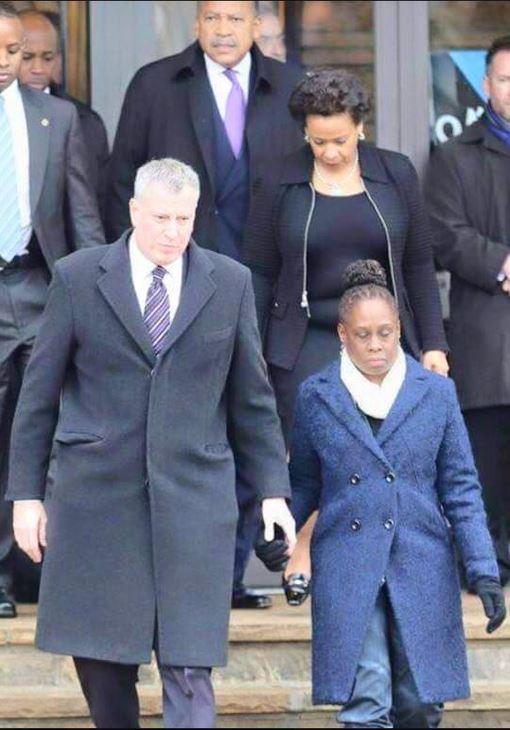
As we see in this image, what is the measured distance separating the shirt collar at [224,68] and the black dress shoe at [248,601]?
1.85m

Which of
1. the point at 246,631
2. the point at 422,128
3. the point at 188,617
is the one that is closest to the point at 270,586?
the point at 246,631

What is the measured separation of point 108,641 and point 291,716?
1502 millimetres

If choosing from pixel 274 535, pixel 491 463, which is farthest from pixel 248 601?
pixel 274 535

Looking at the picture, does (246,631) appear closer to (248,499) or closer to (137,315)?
(248,499)

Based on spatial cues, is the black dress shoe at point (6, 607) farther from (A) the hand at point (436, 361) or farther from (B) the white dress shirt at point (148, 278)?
(B) the white dress shirt at point (148, 278)

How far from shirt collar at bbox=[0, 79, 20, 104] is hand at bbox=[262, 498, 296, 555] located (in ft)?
6.85

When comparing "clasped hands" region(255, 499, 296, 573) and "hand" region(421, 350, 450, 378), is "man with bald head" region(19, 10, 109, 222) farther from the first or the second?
Answer: "clasped hands" region(255, 499, 296, 573)

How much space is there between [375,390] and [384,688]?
33.7 inches

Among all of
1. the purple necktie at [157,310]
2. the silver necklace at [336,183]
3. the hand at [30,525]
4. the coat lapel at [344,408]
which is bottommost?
the hand at [30,525]

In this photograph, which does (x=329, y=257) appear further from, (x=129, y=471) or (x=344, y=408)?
(x=129, y=471)

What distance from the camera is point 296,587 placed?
6.73m

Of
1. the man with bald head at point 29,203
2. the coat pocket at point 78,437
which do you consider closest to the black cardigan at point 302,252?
the man with bald head at point 29,203

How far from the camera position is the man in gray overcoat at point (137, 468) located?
630cm

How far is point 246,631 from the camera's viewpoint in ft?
25.5
